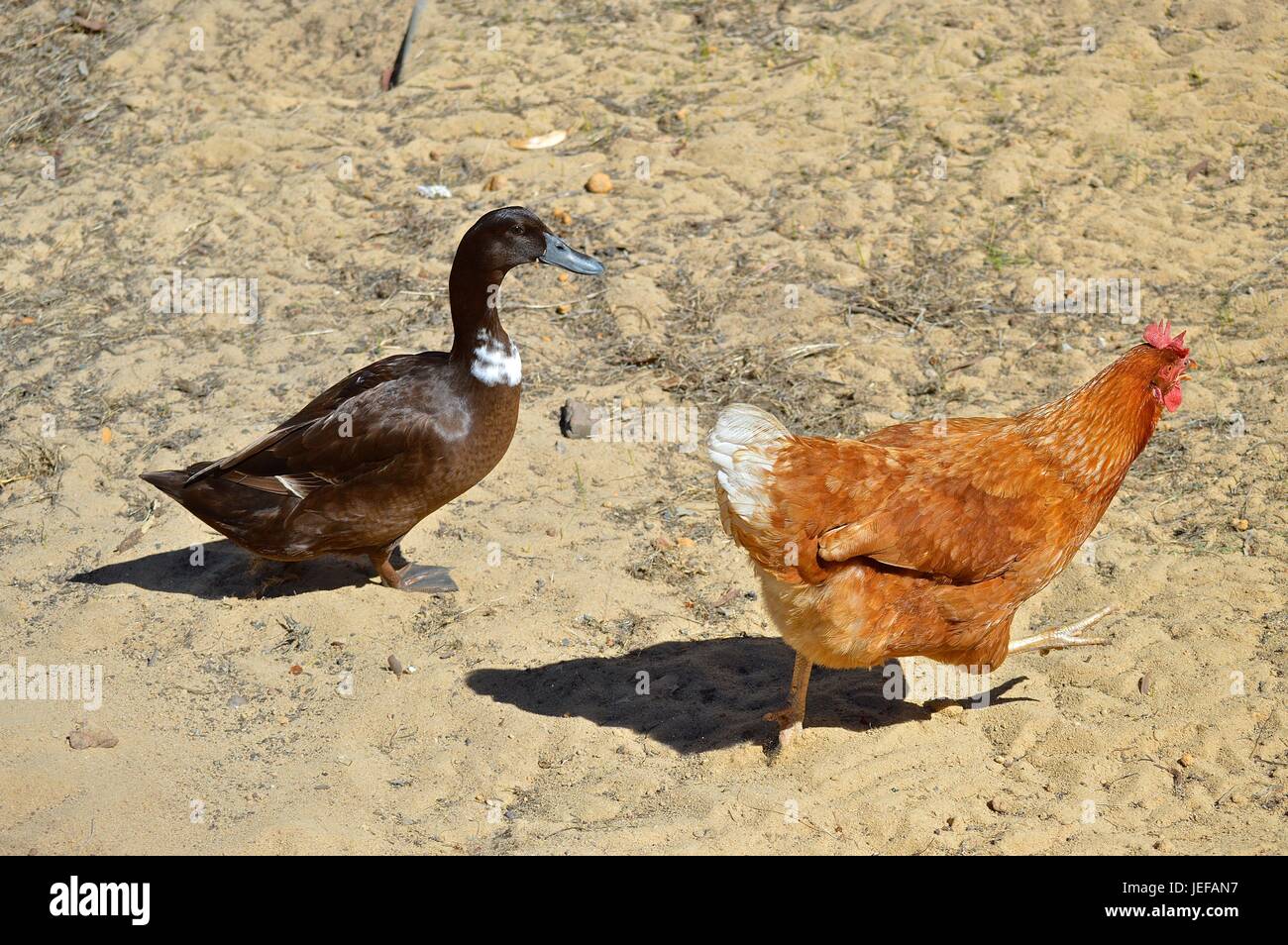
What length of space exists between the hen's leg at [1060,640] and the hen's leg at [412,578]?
8.32 ft

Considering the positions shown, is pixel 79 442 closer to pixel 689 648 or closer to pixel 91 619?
pixel 91 619

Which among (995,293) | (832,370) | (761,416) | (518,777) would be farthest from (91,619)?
(995,293)

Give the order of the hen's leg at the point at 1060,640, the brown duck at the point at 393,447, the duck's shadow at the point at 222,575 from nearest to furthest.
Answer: the hen's leg at the point at 1060,640, the brown duck at the point at 393,447, the duck's shadow at the point at 222,575

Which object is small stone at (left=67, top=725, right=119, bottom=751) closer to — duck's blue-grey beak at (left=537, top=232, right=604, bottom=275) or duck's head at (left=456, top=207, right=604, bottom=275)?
duck's head at (left=456, top=207, right=604, bottom=275)

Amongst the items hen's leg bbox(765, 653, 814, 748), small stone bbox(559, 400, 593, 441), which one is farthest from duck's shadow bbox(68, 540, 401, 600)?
hen's leg bbox(765, 653, 814, 748)

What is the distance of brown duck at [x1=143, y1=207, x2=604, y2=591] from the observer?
5.16 meters

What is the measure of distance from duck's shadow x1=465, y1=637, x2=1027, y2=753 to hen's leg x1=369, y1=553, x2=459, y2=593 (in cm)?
61

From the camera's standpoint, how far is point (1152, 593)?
198 inches

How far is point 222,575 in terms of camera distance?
567 cm

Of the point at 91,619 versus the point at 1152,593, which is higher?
the point at 1152,593

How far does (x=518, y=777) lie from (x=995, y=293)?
13.9 feet

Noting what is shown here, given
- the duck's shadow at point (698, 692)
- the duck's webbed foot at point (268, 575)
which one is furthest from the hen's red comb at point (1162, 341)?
the duck's webbed foot at point (268, 575)

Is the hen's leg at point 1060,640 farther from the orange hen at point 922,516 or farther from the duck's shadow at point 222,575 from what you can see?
the duck's shadow at point 222,575

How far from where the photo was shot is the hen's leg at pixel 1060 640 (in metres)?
4.65
